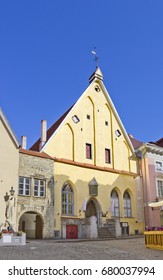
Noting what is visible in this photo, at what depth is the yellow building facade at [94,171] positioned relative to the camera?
75.6 ft

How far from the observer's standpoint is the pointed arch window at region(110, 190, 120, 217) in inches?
1020

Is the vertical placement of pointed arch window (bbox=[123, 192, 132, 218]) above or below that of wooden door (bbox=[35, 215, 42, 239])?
above

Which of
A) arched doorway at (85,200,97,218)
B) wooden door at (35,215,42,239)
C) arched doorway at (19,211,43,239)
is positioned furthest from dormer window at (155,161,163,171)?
wooden door at (35,215,42,239)

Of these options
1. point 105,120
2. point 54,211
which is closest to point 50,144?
point 54,211

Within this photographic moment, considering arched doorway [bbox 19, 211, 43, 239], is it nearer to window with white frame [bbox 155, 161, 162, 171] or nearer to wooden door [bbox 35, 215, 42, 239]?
wooden door [bbox 35, 215, 42, 239]

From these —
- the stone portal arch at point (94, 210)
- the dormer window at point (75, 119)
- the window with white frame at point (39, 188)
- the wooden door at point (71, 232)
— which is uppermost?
the dormer window at point (75, 119)

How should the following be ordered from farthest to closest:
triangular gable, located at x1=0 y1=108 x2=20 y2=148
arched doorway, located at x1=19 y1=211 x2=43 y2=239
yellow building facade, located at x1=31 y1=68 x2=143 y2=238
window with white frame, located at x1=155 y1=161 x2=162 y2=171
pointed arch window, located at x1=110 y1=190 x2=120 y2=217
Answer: window with white frame, located at x1=155 y1=161 x2=162 y2=171 < pointed arch window, located at x1=110 y1=190 x2=120 y2=217 < arched doorway, located at x1=19 y1=211 x2=43 y2=239 < yellow building facade, located at x1=31 y1=68 x2=143 y2=238 < triangular gable, located at x1=0 y1=108 x2=20 y2=148

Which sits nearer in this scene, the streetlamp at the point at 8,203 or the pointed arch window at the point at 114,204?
the streetlamp at the point at 8,203

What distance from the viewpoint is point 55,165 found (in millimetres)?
23406

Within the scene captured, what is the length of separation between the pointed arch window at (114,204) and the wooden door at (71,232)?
4358 millimetres

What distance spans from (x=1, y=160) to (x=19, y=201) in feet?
10.1

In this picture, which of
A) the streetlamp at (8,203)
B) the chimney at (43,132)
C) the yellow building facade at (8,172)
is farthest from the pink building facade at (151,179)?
the streetlamp at (8,203)

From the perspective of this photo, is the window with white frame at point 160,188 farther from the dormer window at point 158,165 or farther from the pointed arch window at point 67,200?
the pointed arch window at point 67,200

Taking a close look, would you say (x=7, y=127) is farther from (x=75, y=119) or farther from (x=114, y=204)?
(x=114, y=204)
